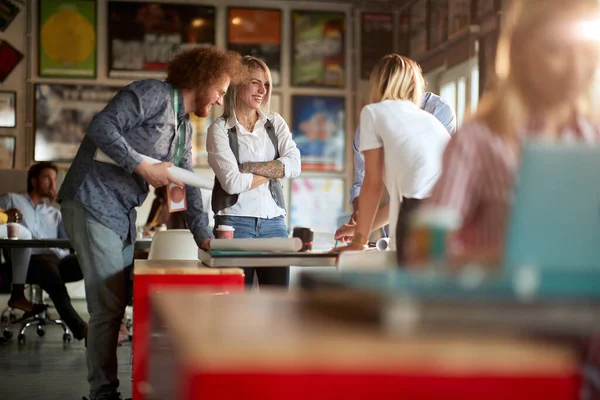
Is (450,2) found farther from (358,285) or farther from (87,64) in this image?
(358,285)

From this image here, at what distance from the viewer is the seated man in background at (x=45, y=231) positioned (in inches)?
225

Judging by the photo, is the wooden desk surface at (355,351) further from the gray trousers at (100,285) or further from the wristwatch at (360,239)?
the gray trousers at (100,285)

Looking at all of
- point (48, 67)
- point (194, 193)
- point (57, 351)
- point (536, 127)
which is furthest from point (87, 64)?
point (536, 127)

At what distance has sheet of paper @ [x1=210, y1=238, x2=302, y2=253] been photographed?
286 cm

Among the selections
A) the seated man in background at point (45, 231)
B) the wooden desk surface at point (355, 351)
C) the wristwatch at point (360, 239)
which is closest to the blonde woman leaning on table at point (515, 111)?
the wooden desk surface at point (355, 351)

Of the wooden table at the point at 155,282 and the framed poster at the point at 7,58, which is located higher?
the framed poster at the point at 7,58

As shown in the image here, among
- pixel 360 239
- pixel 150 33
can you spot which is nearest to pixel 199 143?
pixel 150 33

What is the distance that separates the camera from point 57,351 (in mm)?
5312

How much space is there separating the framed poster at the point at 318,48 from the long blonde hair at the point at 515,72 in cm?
860

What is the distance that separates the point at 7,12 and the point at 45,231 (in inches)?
167

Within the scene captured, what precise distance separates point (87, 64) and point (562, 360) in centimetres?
925

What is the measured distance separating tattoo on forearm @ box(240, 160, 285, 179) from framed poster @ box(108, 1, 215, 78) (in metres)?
6.15

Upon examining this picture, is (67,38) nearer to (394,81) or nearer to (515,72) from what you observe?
(394,81)

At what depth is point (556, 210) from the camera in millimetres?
1074
